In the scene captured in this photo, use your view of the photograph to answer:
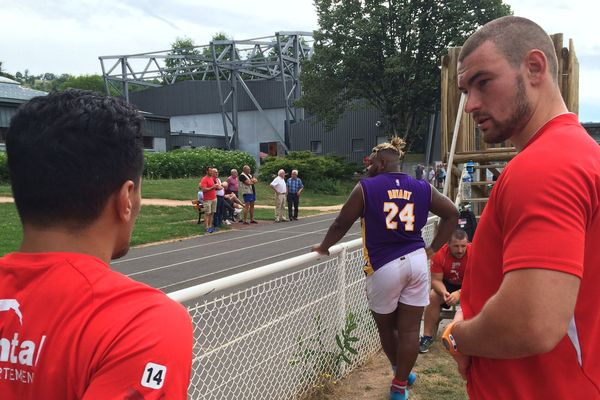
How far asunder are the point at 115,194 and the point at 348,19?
34273 millimetres

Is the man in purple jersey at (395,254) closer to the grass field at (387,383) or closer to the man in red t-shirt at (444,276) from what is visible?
the grass field at (387,383)

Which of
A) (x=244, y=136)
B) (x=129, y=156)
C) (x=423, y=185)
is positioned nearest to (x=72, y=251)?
(x=129, y=156)

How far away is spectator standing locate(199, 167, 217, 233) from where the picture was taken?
15.3 metres

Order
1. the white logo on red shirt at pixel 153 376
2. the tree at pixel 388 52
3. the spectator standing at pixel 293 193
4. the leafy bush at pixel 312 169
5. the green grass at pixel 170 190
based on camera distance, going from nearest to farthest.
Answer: the white logo on red shirt at pixel 153 376 → the spectator standing at pixel 293 193 → the green grass at pixel 170 190 → the leafy bush at pixel 312 169 → the tree at pixel 388 52

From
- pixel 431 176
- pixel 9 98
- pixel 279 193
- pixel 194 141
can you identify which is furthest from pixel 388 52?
pixel 9 98

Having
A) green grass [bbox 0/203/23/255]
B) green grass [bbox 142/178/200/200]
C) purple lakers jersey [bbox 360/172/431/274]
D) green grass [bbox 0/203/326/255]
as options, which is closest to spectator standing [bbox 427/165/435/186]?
green grass [bbox 142/178/200/200]

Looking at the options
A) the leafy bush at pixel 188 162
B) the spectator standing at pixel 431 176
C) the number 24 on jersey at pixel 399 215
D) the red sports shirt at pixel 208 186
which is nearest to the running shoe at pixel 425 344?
the number 24 on jersey at pixel 399 215

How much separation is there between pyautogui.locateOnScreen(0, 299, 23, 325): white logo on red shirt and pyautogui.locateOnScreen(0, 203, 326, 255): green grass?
36.8 feet

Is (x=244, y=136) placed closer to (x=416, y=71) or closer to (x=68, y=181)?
(x=416, y=71)

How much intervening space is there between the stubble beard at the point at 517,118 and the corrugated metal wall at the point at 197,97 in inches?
1782

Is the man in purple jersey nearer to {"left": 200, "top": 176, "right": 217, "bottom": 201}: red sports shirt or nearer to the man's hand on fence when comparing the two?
the man's hand on fence

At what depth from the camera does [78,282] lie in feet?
3.32

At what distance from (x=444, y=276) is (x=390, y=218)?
5.88ft

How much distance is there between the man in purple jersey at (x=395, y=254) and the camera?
3688 millimetres
